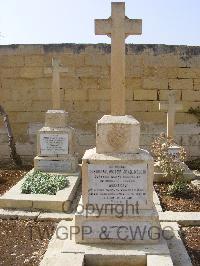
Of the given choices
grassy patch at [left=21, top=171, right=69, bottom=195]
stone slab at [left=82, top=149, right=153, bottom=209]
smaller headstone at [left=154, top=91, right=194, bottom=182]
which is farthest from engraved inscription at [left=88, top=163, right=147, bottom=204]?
smaller headstone at [left=154, top=91, right=194, bottom=182]

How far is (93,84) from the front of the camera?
9.24 m

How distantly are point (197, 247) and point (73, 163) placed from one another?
147 inches

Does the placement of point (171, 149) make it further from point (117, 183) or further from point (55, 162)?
point (117, 183)

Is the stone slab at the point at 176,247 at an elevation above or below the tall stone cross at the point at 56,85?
below

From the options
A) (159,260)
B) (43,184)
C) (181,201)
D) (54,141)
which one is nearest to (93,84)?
(54,141)

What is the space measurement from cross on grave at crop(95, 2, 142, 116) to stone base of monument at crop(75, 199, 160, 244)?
115cm

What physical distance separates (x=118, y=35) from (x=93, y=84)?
524 centimetres

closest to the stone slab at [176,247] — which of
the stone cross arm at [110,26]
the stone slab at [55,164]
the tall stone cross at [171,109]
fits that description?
the stone cross arm at [110,26]

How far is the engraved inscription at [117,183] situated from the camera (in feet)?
13.0

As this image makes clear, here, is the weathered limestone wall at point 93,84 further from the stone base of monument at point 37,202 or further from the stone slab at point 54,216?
the stone slab at point 54,216

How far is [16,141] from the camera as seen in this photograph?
375 inches

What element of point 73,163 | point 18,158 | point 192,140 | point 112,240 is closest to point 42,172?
point 73,163

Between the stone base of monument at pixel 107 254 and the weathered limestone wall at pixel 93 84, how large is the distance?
18.4ft

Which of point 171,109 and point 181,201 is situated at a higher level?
point 171,109
